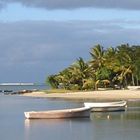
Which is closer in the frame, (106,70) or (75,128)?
(75,128)

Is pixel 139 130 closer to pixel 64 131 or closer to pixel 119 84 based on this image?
pixel 64 131

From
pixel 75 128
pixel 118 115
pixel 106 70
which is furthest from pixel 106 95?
pixel 75 128

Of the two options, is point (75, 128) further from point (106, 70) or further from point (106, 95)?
point (106, 70)

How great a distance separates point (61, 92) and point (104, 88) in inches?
431

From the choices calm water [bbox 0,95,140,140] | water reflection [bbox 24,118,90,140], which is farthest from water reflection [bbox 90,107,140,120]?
water reflection [bbox 24,118,90,140]

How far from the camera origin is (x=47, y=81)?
A: 479 ft

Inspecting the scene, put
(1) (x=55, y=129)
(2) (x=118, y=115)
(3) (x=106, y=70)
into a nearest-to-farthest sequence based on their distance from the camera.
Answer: (1) (x=55, y=129), (2) (x=118, y=115), (3) (x=106, y=70)

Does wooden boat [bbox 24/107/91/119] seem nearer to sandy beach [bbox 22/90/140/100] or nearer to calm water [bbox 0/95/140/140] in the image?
calm water [bbox 0/95/140/140]

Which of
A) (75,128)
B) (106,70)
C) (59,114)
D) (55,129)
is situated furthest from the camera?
Result: (106,70)

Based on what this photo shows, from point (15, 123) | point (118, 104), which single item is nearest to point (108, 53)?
point (118, 104)

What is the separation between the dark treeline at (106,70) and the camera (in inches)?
4909

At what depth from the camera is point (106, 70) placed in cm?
12644

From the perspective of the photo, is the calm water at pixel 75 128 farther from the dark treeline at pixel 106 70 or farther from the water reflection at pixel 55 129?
the dark treeline at pixel 106 70

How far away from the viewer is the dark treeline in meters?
125
